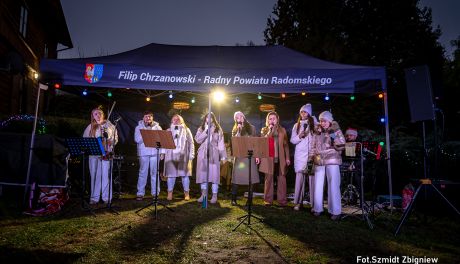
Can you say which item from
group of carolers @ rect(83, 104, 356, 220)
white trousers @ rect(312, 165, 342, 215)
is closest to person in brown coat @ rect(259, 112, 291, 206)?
group of carolers @ rect(83, 104, 356, 220)

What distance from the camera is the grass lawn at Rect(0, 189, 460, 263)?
4570 millimetres

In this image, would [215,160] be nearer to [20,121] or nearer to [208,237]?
[208,237]

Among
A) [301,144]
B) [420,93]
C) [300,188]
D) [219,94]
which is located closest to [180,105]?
[219,94]

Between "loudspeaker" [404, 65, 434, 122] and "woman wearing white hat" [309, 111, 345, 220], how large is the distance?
144cm

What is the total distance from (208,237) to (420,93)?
4454 mm

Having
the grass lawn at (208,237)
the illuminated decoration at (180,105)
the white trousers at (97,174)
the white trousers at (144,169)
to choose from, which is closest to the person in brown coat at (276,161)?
the grass lawn at (208,237)

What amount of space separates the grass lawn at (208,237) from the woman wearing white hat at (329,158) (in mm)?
380

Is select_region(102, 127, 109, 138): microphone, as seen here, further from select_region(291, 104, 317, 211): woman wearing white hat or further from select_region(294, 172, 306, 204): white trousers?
select_region(294, 172, 306, 204): white trousers

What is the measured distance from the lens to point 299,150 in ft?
28.2

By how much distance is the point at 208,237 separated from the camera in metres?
5.59

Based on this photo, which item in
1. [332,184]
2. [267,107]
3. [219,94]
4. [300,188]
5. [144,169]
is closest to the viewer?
[332,184]

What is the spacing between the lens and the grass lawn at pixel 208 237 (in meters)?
4.57

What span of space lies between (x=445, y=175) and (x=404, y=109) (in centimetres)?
1100

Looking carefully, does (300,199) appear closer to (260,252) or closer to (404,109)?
(260,252)
